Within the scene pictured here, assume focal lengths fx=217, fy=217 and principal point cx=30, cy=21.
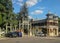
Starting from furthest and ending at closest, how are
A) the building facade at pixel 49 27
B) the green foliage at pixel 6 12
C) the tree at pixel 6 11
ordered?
the building facade at pixel 49 27
the green foliage at pixel 6 12
the tree at pixel 6 11

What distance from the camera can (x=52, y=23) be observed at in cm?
8319

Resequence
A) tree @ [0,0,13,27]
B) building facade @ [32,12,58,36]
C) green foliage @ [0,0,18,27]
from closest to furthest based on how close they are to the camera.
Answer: tree @ [0,0,13,27], green foliage @ [0,0,18,27], building facade @ [32,12,58,36]

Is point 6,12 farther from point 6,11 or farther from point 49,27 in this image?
point 49,27

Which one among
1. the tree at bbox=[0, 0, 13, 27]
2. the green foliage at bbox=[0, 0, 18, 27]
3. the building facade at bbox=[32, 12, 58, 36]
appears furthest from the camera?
the building facade at bbox=[32, 12, 58, 36]

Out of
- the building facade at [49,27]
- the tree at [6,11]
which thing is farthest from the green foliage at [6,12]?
the building facade at [49,27]

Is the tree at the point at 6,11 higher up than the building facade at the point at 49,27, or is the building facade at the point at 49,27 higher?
the tree at the point at 6,11

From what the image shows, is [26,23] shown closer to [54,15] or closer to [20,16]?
[54,15]

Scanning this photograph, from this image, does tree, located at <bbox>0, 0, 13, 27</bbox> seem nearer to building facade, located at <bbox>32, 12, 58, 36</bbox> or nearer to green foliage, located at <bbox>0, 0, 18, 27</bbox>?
green foliage, located at <bbox>0, 0, 18, 27</bbox>

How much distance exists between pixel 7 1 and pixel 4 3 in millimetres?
1186

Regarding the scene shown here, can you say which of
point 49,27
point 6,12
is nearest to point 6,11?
point 6,12

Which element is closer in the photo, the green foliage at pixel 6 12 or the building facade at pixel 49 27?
the green foliage at pixel 6 12

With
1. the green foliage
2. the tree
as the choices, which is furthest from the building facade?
the tree

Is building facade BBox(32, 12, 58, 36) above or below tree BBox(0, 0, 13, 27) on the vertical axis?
below

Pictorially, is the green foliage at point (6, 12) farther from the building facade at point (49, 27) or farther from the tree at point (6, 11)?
the building facade at point (49, 27)
